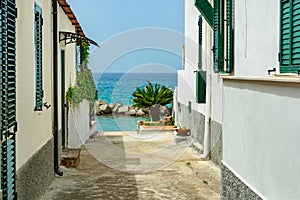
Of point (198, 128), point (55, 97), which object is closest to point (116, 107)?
point (198, 128)

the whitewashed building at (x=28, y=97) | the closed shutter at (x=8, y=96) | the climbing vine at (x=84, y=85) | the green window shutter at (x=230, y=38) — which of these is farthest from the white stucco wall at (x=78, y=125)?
the closed shutter at (x=8, y=96)

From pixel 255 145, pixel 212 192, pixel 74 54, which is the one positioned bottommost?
pixel 212 192

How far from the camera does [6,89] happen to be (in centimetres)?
571

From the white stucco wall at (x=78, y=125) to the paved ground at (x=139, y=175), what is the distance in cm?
43

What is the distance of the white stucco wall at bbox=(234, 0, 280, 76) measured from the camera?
17.6 ft

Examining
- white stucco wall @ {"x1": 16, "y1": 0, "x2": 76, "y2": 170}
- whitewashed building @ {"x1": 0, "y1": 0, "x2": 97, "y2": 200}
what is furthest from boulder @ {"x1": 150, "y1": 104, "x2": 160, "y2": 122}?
white stucco wall @ {"x1": 16, "y1": 0, "x2": 76, "y2": 170}

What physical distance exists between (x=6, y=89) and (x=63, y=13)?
816 centimetres

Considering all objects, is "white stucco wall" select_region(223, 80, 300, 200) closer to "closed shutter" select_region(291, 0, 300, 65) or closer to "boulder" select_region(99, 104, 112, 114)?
"closed shutter" select_region(291, 0, 300, 65)

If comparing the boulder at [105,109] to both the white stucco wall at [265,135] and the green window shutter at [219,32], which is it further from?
the white stucco wall at [265,135]

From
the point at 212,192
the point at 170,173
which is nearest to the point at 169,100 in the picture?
the point at 170,173

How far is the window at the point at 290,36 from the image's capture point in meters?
4.64

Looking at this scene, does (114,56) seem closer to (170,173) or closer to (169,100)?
(169,100)

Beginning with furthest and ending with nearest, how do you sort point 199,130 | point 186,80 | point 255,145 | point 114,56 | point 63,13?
point 114,56, point 186,80, point 199,130, point 63,13, point 255,145

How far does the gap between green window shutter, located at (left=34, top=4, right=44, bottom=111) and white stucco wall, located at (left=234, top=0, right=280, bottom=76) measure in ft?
11.3
